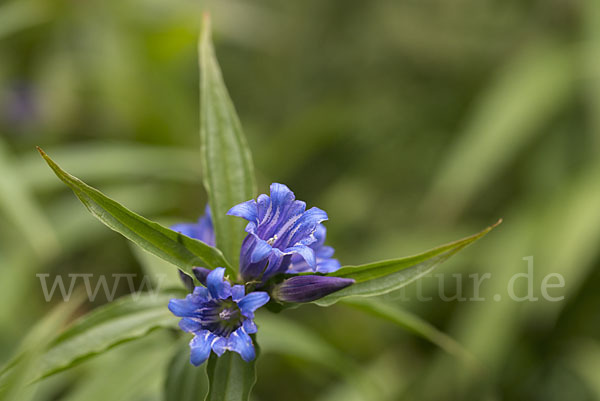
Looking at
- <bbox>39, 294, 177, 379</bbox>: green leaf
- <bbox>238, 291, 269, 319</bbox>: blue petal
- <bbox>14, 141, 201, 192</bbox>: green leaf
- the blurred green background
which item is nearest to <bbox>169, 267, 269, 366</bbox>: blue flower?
<bbox>238, 291, 269, 319</bbox>: blue petal

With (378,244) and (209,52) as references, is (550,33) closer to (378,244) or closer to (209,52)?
(378,244)

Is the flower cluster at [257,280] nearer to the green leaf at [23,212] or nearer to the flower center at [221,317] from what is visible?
the flower center at [221,317]

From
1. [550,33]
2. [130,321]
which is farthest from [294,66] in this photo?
[130,321]

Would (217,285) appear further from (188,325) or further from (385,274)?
(385,274)

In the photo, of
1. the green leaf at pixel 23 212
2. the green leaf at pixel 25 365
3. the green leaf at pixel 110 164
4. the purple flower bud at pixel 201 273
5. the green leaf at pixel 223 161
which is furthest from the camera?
the green leaf at pixel 110 164

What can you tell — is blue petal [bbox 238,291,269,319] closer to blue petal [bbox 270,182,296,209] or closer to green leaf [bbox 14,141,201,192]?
blue petal [bbox 270,182,296,209]

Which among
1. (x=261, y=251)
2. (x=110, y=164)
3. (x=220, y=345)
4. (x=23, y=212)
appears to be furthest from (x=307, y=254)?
(x=110, y=164)

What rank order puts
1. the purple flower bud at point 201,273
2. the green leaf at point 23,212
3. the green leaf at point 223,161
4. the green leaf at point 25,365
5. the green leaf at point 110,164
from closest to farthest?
the green leaf at point 25,365
the purple flower bud at point 201,273
the green leaf at point 223,161
the green leaf at point 23,212
the green leaf at point 110,164

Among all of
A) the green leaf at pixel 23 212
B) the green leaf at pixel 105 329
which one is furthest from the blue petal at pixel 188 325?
the green leaf at pixel 23 212
